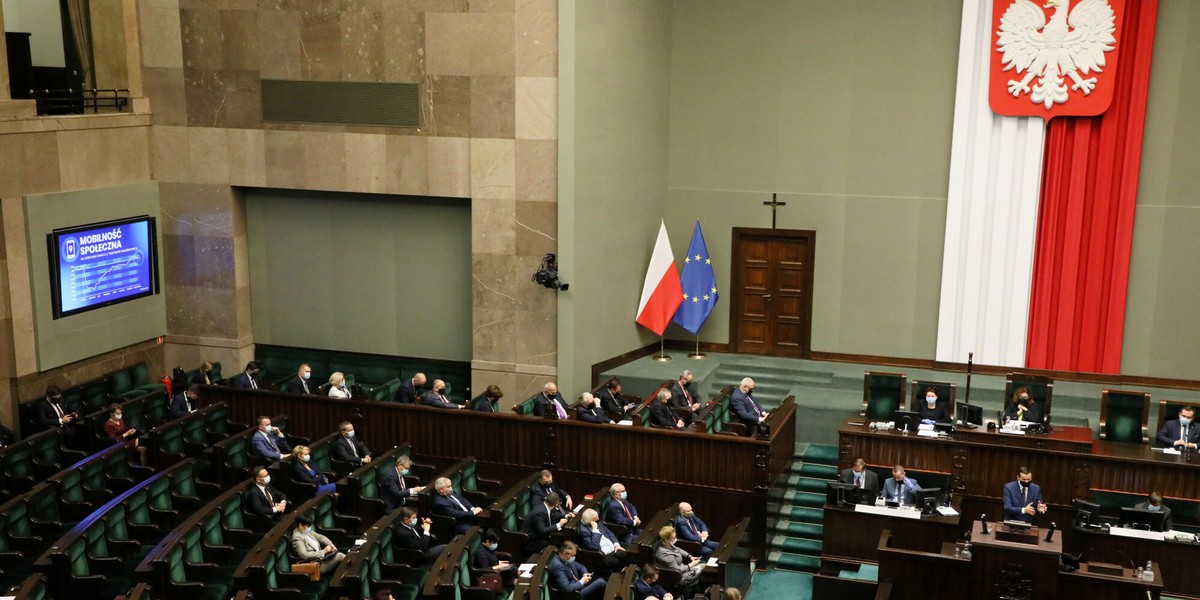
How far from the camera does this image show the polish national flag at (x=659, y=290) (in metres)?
16.1

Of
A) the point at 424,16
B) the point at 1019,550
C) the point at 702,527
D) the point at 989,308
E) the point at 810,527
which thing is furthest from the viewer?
the point at 989,308

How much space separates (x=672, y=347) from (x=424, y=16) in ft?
19.3

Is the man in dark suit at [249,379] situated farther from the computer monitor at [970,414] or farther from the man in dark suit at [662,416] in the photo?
the computer monitor at [970,414]

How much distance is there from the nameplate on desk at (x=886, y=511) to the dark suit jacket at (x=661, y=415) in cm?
235

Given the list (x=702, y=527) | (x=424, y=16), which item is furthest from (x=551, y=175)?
(x=702, y=527)

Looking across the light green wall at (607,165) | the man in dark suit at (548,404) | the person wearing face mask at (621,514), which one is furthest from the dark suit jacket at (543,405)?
the person wearing face mask at (621,514)

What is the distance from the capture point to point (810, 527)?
12.4 metres

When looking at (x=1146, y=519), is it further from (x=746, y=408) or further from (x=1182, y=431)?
(x=746, y=408)

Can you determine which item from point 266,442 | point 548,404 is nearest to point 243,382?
point 266,442

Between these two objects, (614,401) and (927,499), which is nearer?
(927,499)

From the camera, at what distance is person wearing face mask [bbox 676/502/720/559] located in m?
10.9

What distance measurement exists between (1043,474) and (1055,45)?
5.98 m

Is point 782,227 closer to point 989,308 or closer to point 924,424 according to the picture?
point 989,308

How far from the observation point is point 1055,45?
14.9 m
